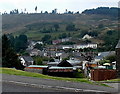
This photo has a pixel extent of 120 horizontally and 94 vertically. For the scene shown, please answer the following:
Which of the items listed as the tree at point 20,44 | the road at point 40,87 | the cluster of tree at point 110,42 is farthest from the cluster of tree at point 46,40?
the road at point 40,87

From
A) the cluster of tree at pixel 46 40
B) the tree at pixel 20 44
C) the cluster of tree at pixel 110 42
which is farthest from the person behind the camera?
the cluster of tree at pixel 46 40

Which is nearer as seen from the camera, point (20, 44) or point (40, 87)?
point (40, 87)

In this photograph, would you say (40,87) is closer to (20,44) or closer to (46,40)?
(20,44)

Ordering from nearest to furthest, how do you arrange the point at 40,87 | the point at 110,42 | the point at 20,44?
the point at 40,87, the point at 20,44, the point at 110,42

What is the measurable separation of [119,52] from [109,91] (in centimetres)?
1907

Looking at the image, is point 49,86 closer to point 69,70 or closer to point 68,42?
point 69,70

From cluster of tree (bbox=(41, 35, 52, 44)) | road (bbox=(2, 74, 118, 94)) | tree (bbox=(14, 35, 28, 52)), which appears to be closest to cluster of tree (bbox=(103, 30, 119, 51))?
cluster of tree (bbox=(41, 35, 52, 44))

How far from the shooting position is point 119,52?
98.0ft

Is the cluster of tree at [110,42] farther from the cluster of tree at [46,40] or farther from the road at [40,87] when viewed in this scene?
the road at [40,87]

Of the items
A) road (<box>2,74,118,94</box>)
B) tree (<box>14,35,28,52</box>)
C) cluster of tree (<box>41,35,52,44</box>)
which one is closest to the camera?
road (<box>2,74,118,94</box>)

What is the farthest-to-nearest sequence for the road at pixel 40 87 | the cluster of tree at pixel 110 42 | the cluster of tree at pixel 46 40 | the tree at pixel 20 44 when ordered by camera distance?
the cluster of tree at pixel 46 40 < the tree at pixel 20 44 < the cluster of tree at pixel 110 42 < the road at pixel 40 87

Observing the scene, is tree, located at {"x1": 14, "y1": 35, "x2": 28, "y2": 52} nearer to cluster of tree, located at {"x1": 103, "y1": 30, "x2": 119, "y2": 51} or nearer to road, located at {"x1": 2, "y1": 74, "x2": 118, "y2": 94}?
cluster of tree, located at {"x1": 103, "y1": 30, "x2": 119, "y2": 51}

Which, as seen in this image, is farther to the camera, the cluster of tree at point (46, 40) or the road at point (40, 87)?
the cluster of tree at point (46, 40)

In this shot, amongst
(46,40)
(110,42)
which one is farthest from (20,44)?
(110,42)
